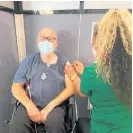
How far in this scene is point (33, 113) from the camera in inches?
66.8

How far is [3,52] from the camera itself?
198 centimetres

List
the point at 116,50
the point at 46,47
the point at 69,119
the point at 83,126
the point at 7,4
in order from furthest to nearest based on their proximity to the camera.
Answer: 1. the point at 7,4
2. the point at 46,47
3. the point at 69,119
4. the point at 83,126
5. the point at 116,50

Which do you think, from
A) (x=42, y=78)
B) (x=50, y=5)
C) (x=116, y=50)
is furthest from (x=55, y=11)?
(x=116, y=50)

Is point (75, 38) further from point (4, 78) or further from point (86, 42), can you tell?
point (4, 78)

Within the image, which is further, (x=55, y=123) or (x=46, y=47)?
(x=46, y=47)

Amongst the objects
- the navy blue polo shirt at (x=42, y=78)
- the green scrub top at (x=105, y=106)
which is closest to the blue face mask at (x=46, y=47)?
the navy blue polo shirt at (x=42, y=78)

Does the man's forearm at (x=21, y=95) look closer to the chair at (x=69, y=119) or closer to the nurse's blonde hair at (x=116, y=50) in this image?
the chair at (x=69, y=119)

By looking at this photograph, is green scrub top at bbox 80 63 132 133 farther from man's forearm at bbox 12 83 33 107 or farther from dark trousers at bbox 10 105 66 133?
man's forearm at bbox 12 83 33 107

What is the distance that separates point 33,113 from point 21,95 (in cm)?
22

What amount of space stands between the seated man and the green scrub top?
1.78 feet

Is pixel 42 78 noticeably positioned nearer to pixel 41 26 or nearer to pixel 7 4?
pixel 41 26

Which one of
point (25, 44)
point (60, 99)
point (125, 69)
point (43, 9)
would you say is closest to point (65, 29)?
point (43, 9)

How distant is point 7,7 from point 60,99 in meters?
1.03

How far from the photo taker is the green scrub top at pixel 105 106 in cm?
112
